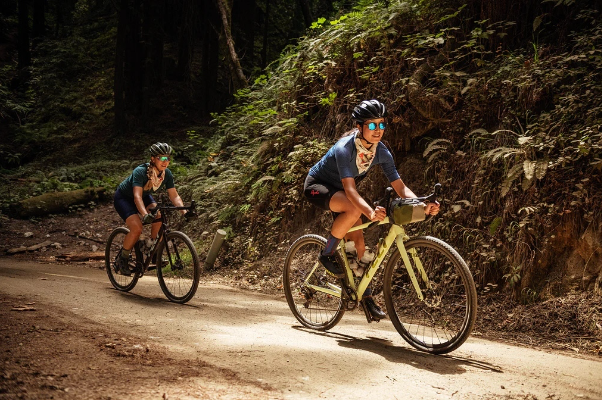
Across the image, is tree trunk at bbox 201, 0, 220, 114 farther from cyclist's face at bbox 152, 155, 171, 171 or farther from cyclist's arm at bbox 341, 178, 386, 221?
cyclist's arm at bbox 341, 178, 386, 221

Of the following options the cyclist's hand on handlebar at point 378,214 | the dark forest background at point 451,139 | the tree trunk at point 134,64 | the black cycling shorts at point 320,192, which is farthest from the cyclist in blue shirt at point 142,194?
the tree trunk at point 134,64

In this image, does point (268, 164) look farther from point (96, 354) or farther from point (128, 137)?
A: point (128, 137)

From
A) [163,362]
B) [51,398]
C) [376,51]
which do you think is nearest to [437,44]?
[376,51]

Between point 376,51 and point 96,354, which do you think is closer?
point 96,354

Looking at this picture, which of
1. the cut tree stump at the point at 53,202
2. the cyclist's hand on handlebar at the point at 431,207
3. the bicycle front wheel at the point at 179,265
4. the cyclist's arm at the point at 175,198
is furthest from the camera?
the cut tree stump at the point at 53,202

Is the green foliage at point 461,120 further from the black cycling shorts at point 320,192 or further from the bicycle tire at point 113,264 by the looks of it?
the bicycle tire at point 113,264

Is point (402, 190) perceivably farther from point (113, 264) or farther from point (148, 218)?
point (113, 264)

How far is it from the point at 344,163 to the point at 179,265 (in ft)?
12.0

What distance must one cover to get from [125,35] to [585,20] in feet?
61.8

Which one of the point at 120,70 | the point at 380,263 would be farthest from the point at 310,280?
the point at 120,70

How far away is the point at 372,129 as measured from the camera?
5.08 meters

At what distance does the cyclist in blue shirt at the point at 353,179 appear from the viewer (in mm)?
5027

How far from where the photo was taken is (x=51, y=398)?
9.80 feet

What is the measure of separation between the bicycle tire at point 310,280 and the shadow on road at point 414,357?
554mm
